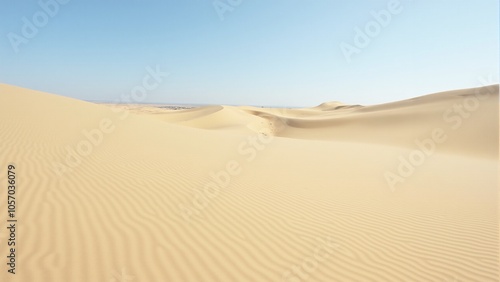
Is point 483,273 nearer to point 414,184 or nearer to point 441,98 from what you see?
point 414,184

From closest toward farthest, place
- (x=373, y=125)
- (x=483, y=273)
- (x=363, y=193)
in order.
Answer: (x=483, y=273) → (x=363, y=193) → (x=373, y=125)

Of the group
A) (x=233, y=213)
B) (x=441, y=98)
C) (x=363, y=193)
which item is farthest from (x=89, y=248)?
(x=441, y=98)

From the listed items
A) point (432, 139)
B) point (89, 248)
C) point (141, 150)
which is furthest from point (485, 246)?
point (432, 139)

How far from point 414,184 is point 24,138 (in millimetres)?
11122

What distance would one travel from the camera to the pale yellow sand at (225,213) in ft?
9.84

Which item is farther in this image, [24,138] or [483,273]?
[24,138]

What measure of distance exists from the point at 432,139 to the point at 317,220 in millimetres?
17170

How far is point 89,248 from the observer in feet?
9.75

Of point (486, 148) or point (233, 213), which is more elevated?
point (486, 148)

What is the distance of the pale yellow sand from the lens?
3.00 meters

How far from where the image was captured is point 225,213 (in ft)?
14.6

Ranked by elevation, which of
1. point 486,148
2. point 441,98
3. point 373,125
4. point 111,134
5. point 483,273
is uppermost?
point 441,98

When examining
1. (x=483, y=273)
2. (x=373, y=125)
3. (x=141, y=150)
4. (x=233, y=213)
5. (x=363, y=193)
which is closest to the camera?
(x=483, y=273)

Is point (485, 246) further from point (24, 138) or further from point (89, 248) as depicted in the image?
point (24, 138)
